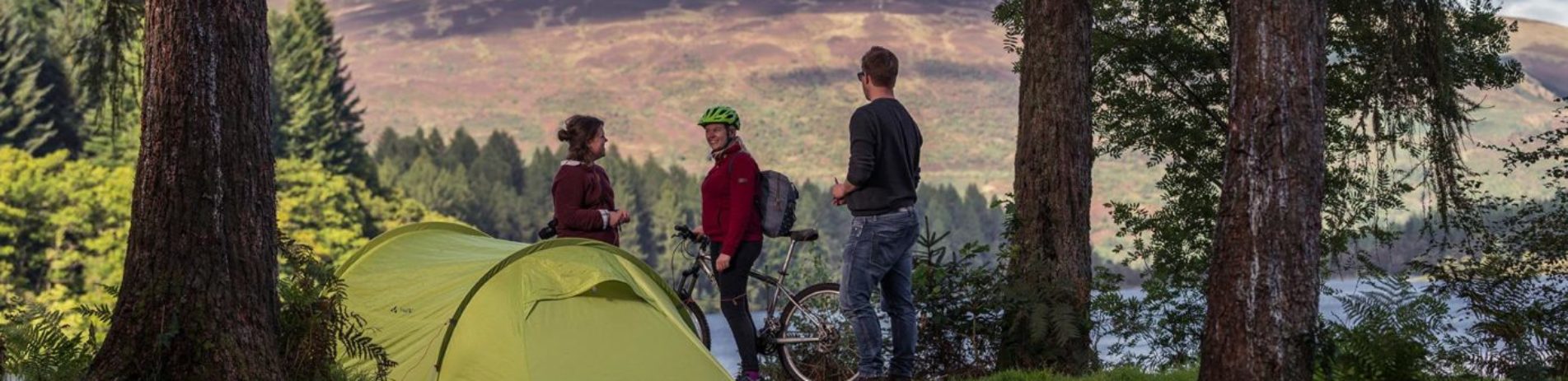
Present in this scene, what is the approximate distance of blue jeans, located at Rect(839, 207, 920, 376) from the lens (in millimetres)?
8758

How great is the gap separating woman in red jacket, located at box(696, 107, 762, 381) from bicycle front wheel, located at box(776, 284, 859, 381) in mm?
533

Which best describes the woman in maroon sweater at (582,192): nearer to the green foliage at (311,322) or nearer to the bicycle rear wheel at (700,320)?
the bicycle rear wheel at (700,320)

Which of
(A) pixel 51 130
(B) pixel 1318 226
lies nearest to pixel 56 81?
(A) pixel 51 130

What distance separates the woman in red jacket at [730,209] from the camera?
9.61 metres

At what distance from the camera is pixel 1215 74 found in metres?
18.5

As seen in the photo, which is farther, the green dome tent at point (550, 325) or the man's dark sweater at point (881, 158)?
the green dome tent at point (550, 325)

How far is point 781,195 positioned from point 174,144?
3408mm

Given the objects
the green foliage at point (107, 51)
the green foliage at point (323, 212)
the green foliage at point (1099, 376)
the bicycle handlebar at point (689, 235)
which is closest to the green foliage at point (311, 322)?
the green foliage at point (107, 51)

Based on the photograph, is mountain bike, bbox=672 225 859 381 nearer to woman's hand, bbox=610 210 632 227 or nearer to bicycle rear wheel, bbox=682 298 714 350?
bicycle rear wheel, bbox=682 298 714 350

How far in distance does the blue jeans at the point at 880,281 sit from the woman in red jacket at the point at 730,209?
0.88 m

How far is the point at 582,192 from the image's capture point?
1043cm

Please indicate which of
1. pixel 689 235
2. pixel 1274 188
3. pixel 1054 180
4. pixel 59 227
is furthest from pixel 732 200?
pixel 59 227

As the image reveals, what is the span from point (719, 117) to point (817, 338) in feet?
5.44

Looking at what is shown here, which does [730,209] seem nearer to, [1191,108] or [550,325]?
[550,325]
